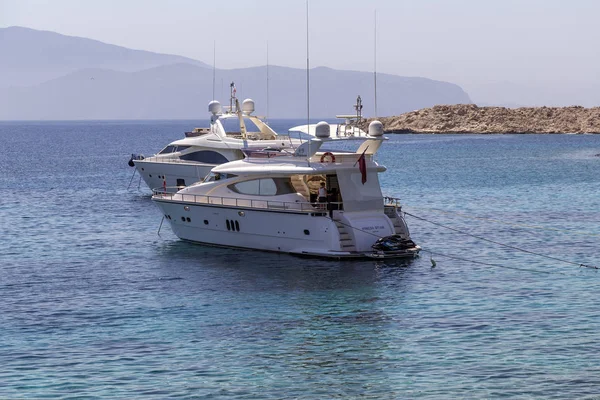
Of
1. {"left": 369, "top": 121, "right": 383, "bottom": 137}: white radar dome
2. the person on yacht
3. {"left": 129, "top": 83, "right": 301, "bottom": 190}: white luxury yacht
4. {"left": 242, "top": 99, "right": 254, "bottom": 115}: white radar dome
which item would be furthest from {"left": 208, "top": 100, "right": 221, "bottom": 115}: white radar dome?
the person on yacht

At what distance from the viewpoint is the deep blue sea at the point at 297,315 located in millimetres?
21109

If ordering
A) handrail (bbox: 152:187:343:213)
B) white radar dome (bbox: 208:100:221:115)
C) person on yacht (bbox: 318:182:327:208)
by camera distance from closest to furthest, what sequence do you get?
handrail (bbox: 152:187:343:213) → person on yacht (bbox: 318:182:327:208) → white radar dome (bbox: 208:100:221:115)

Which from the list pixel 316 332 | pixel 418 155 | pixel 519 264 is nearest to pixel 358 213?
pixel 519 264

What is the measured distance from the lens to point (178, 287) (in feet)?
103

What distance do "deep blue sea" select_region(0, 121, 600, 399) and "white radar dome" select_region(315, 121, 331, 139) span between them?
4909 mm

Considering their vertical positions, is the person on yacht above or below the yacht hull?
above

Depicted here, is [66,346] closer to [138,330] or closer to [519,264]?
[138,330]

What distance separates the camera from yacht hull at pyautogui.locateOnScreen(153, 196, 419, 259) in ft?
115

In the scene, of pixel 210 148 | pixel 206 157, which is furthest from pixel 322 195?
pixel 206 157

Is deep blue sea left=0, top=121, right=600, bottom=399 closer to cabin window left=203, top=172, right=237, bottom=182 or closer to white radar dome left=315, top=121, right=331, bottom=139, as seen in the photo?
cabin window left=203, top=172, right=237, bottom=182

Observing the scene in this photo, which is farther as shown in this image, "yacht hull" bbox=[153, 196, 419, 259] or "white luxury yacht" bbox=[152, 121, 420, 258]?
"white luxury yacht" bbox=[152, 121, 420, 258]

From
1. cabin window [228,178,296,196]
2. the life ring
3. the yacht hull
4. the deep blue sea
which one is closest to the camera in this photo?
the deep blue sea

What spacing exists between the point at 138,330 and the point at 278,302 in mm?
5053

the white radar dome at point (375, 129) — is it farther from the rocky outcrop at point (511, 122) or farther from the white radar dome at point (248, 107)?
the rocky outcrop at point (511, 122)
